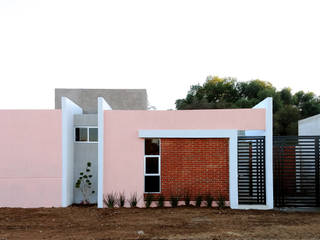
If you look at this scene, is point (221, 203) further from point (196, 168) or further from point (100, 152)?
point (100, 152)

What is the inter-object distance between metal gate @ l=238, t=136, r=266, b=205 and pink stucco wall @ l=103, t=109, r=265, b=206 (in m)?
0.63

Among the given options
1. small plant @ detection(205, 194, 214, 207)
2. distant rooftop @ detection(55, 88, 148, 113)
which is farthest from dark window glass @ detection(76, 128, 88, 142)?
distant rooftop @ detection(55, 88, 148, 113)

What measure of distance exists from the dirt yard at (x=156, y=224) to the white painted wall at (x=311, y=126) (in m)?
6.15

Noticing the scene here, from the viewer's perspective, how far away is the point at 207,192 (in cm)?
1266

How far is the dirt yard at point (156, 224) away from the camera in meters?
8.55

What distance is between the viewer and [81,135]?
15383mm

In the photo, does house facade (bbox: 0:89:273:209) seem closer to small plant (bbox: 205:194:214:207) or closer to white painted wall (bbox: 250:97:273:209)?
white painted wall (bbox: 250:97:273:209)

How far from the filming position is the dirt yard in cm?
855

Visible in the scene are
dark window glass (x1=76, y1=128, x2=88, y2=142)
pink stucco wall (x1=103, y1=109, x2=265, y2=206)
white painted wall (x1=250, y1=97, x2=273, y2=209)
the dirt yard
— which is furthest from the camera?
dark window glass (x1=76, y1=128, x2=88, y2=142)

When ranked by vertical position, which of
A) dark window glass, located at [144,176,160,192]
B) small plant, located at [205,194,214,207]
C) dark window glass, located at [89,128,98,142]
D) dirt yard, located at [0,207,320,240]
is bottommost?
dirt yard, located at [0,207,320,240]

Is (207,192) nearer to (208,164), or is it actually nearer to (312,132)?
(208,164)

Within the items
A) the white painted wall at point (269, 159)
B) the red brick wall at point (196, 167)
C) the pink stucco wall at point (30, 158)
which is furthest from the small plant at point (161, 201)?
the pink stucco wall at point (30, 158)

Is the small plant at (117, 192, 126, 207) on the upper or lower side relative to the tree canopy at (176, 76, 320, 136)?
lower

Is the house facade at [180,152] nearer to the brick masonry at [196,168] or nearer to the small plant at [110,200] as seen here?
the brick masonry at [196,168]
